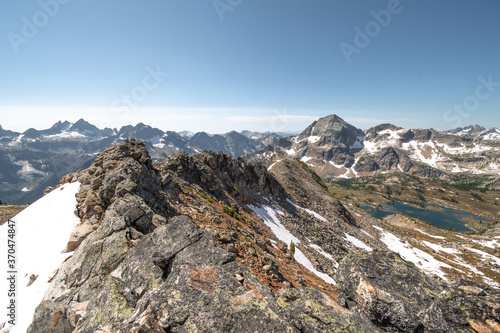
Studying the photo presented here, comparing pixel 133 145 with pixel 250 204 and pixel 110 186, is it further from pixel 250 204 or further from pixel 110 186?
pixel 250 204

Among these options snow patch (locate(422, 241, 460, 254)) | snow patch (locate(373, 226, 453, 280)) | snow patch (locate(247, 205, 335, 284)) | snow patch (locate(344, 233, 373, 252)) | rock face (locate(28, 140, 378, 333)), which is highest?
rock face (locate(28, 140, 378, 333))

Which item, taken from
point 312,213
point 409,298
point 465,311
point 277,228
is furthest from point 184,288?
point 312,213

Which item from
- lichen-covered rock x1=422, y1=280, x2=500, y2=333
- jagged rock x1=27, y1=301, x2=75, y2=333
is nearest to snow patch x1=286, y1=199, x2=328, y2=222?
lichen-covered rock x1=422, y1=280, x2=500, y2=333

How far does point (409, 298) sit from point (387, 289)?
786mm

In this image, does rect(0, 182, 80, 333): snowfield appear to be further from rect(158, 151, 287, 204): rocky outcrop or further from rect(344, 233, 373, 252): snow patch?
rect(344, 233, 373, 252): snow patch

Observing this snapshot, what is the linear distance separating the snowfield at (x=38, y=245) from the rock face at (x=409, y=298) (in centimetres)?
1662

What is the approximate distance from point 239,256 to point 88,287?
8882 mm

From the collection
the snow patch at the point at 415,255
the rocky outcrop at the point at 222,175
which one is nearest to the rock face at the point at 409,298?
the rocky outcrop at the point at 222,175

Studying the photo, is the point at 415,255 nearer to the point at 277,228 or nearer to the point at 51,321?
the point at 277,228

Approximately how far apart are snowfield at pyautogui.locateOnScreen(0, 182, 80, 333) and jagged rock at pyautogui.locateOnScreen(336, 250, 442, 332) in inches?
649

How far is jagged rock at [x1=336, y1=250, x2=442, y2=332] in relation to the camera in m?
7.65

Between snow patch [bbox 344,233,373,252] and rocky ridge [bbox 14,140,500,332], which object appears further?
snow patch [bbox 344,233,373,252]

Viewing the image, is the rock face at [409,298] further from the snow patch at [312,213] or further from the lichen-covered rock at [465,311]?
the snow patch at [312,213]

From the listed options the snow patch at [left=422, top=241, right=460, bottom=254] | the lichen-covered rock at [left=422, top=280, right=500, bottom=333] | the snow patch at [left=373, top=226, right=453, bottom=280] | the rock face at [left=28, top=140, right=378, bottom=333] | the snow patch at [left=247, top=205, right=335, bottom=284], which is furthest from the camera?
the snow patch at [left=422, top=241, right=460, bottom=254]
